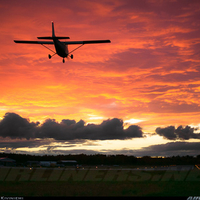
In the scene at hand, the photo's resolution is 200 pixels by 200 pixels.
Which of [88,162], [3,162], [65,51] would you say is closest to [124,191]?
[65,51]

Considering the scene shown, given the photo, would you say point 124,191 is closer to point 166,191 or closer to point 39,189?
point 166,191

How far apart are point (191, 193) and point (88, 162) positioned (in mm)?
129505

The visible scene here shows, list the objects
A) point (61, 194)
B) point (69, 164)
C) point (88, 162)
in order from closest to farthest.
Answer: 1. point (61, 194)
2. point (69, 164)
3. point (88, 162)

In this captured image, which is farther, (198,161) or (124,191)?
(198,161)

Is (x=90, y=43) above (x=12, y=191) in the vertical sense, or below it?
above

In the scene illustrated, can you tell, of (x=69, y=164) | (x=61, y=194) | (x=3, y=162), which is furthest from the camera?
(x=69, y=164)

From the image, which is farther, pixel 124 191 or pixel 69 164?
pixel 69 164

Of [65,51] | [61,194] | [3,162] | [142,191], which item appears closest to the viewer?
[61,194]

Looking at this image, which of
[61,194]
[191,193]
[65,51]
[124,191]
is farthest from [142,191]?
[65,51]

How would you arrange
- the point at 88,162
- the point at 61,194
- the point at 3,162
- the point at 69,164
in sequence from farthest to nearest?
the point at 88,162 → the point at 69,164 → the point at 3,162 → the point at 61,194

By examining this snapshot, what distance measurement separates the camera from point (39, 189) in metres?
46.8

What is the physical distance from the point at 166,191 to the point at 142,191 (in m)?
4.19

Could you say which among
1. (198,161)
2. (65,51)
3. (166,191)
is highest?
(65,51)

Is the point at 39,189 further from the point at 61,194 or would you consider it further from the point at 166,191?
the point at 166,191
